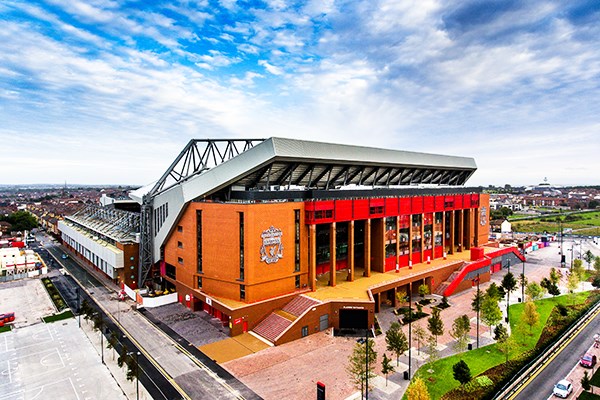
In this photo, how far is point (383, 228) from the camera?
6300 cm

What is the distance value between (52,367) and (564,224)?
631 feet

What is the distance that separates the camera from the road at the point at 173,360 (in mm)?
32312

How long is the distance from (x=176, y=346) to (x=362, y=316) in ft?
74.9

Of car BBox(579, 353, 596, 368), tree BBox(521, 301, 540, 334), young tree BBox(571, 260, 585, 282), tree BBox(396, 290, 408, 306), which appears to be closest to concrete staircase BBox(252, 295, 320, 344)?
tree BBox(396, 290, 408, 306)

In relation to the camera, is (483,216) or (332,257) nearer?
(332,257)

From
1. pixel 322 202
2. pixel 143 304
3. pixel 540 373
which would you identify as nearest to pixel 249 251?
pixel 322 202

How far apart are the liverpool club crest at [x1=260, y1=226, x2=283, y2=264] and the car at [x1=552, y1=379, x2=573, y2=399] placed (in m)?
32.4

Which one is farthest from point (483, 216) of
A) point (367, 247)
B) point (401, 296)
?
point (401, 296)

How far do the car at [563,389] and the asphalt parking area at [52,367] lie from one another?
3746cm

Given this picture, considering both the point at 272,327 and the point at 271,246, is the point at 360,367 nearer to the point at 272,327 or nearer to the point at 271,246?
the point at 272,327

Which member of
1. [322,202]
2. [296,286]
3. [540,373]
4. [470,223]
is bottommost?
[540,373]

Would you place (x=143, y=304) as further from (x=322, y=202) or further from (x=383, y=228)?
(x=383, y=228)

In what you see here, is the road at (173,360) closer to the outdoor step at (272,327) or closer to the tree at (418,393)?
the outdoor step at (272,327)

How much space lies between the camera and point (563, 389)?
30.9 metres
